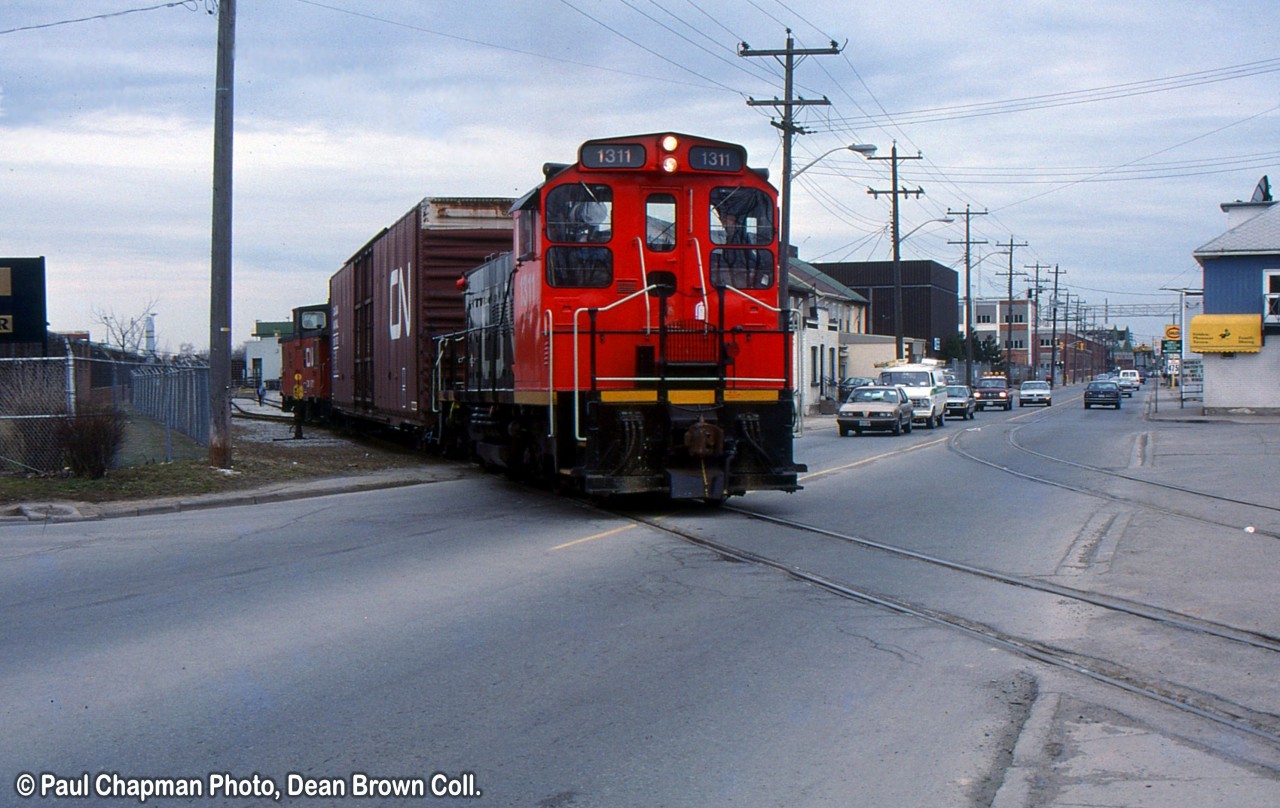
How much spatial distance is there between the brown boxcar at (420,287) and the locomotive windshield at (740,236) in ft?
22.5

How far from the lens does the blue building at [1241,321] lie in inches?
1638

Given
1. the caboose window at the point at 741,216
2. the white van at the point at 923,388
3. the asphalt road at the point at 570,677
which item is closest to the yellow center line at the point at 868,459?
the caboose window at the point at 741,216

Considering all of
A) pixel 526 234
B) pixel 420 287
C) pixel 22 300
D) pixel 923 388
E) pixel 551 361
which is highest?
pixel 526 234

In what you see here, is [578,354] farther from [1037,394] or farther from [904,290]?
[904,290]

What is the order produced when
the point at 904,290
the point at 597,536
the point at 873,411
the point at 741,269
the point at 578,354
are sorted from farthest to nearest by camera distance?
the point at 904,290 < the point at 873,411 < the point at 741,269 < the point at 578,354 < the point at 597,536

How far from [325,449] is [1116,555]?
18.9 metres

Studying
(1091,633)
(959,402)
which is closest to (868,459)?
(1091,633)

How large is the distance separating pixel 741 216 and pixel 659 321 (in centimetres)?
176

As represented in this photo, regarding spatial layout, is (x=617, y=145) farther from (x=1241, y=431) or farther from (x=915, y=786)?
(x=1241, y=431)

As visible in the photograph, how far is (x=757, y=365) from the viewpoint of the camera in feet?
46.7

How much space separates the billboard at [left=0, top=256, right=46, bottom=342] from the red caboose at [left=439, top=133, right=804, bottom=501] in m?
10.2

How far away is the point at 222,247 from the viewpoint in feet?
60.8

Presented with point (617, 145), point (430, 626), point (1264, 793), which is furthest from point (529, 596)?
point (617, 145)

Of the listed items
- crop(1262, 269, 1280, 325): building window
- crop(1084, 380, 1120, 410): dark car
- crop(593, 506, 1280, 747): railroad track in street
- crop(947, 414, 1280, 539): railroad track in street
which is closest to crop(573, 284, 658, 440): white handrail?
crop(593, 506, 1280, 747): railroad track in street
